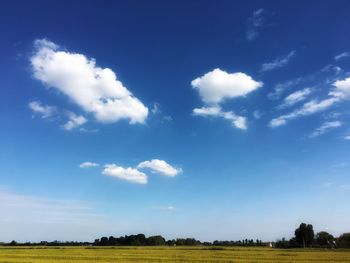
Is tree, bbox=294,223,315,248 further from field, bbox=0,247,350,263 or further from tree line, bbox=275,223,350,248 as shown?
field, bbox=0,247,350,263

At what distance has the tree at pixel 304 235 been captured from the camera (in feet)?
466

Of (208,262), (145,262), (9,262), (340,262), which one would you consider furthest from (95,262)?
(340,262)

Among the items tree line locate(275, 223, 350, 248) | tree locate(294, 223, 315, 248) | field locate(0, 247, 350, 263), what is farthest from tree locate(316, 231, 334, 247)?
field locate(0, 247, 350, 263)

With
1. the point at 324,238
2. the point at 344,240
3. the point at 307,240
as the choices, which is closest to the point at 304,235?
the point at 307,240

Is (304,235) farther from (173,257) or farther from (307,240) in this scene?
(173,257)

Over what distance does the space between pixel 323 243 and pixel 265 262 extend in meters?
127

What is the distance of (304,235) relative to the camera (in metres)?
143

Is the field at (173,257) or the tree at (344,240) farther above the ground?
the tree at (344,240)

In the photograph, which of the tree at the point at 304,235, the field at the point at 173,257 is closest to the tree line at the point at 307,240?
the tree at the point at 304,235

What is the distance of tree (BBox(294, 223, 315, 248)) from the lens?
142 meters

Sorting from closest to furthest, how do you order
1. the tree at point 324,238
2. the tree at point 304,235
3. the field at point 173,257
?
the field at point 173,257 < the tree at point 304,235 < the tree at point 324,238

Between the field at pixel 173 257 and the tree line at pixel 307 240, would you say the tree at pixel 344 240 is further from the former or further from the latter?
the field at pixel 173 257

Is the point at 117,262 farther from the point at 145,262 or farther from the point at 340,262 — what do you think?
the point at 340,262

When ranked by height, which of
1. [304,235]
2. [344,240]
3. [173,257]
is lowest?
[173,257]
